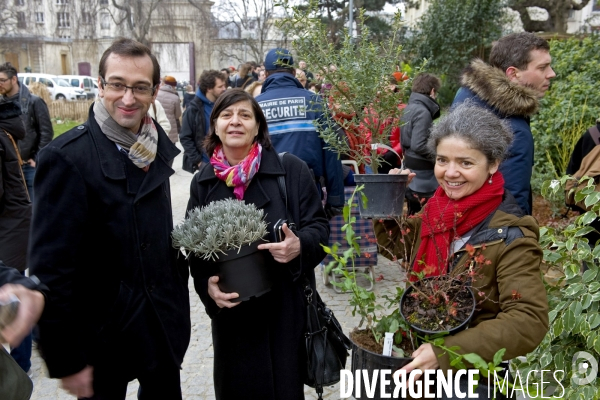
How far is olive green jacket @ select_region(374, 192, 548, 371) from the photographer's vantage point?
1.78 m

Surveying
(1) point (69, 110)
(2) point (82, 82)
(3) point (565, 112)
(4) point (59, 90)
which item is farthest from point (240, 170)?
(2) point (82, 82)

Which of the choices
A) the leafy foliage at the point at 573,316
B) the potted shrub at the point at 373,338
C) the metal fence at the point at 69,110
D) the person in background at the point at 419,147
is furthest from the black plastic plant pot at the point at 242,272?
the metal fence at the point at 69,110

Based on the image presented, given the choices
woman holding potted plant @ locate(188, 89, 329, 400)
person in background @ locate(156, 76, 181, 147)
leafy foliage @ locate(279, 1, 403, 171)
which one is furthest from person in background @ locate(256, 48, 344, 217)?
person in background @ locate(156, 76, 181, 147)

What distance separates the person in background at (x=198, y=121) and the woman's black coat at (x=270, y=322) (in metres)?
4.92

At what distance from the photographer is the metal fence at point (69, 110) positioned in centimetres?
2250

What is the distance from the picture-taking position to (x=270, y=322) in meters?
2.67

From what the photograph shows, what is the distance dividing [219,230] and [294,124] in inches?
108

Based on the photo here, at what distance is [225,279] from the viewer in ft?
7.71

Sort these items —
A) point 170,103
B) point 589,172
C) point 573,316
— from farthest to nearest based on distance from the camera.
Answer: point 170,103, point 589,172, point 573,316

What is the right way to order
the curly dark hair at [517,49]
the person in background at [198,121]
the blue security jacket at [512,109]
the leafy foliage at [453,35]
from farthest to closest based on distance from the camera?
the leafy foliage at [453,35]
the person in background at [198,121]
the curly dark hair at [517,49]
the blue security jacket at [512,109]

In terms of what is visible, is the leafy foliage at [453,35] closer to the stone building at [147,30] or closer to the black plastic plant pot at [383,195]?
the stone building at [147,30]

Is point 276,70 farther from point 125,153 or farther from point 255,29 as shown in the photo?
point 255,29

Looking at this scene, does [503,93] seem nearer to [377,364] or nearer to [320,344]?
[320,344]

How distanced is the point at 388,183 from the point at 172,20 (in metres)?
35.4
